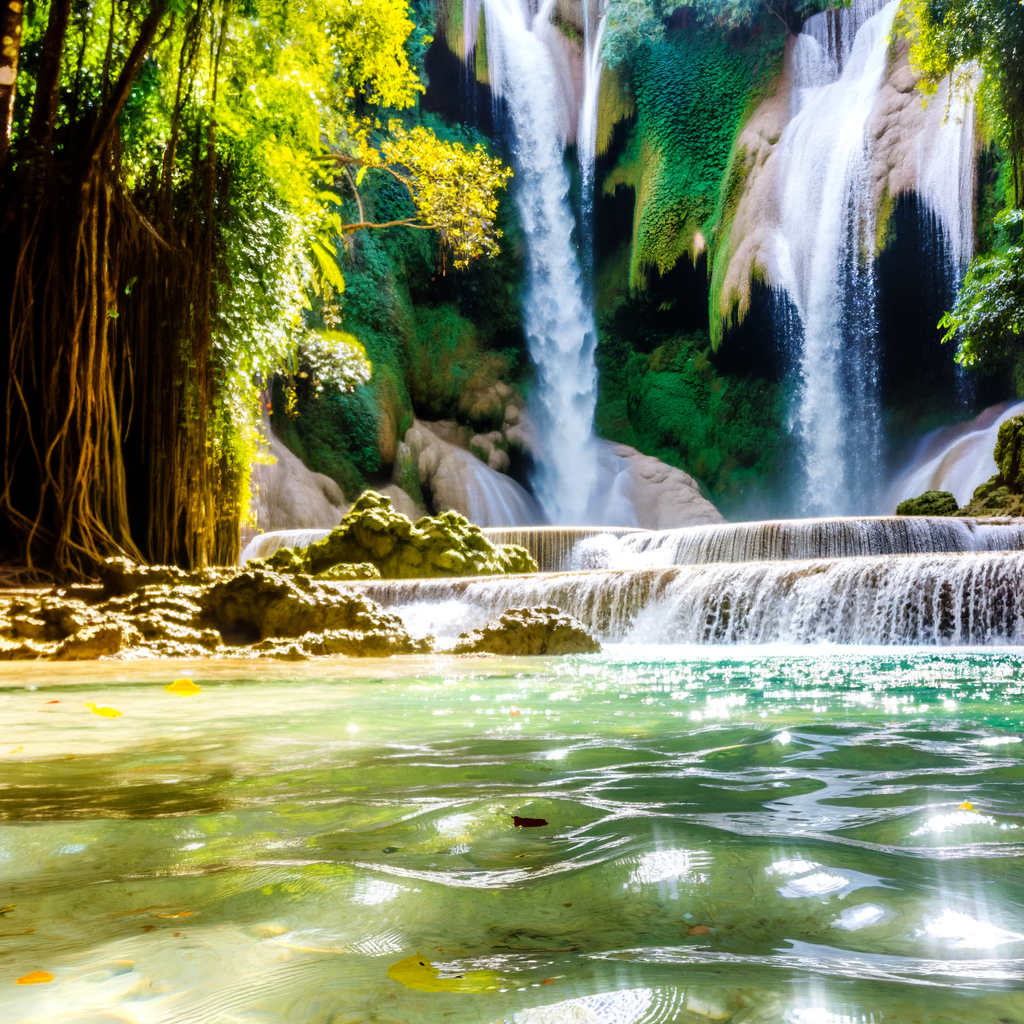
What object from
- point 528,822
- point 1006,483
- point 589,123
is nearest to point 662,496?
point 1006,483

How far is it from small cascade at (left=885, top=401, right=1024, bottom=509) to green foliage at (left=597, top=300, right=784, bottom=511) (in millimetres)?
3384

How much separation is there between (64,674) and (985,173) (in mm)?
19751

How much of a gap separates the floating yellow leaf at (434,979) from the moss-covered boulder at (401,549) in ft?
38.8

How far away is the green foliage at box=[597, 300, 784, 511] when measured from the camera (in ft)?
74.5

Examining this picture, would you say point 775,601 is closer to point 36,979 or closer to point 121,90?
point 121,90

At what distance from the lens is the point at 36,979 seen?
2.71 feet

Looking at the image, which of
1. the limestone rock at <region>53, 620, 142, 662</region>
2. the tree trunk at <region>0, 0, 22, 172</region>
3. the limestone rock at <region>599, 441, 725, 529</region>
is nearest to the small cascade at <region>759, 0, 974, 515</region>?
the limestone rock at <region>599, 441, 725, 529</region>

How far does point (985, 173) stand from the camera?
709 inches

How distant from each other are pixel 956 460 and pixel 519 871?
1944cm

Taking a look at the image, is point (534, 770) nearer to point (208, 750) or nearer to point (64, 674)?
point (208, 750)

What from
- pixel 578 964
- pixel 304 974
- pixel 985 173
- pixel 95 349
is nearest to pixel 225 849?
pixel 304 974

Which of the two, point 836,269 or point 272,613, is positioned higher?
point 836,269

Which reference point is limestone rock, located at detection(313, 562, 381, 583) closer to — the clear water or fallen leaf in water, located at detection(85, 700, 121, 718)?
fallen leaf in water, located at detection(85, 700, 121, 718)

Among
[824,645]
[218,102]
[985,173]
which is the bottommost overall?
[824,645]
